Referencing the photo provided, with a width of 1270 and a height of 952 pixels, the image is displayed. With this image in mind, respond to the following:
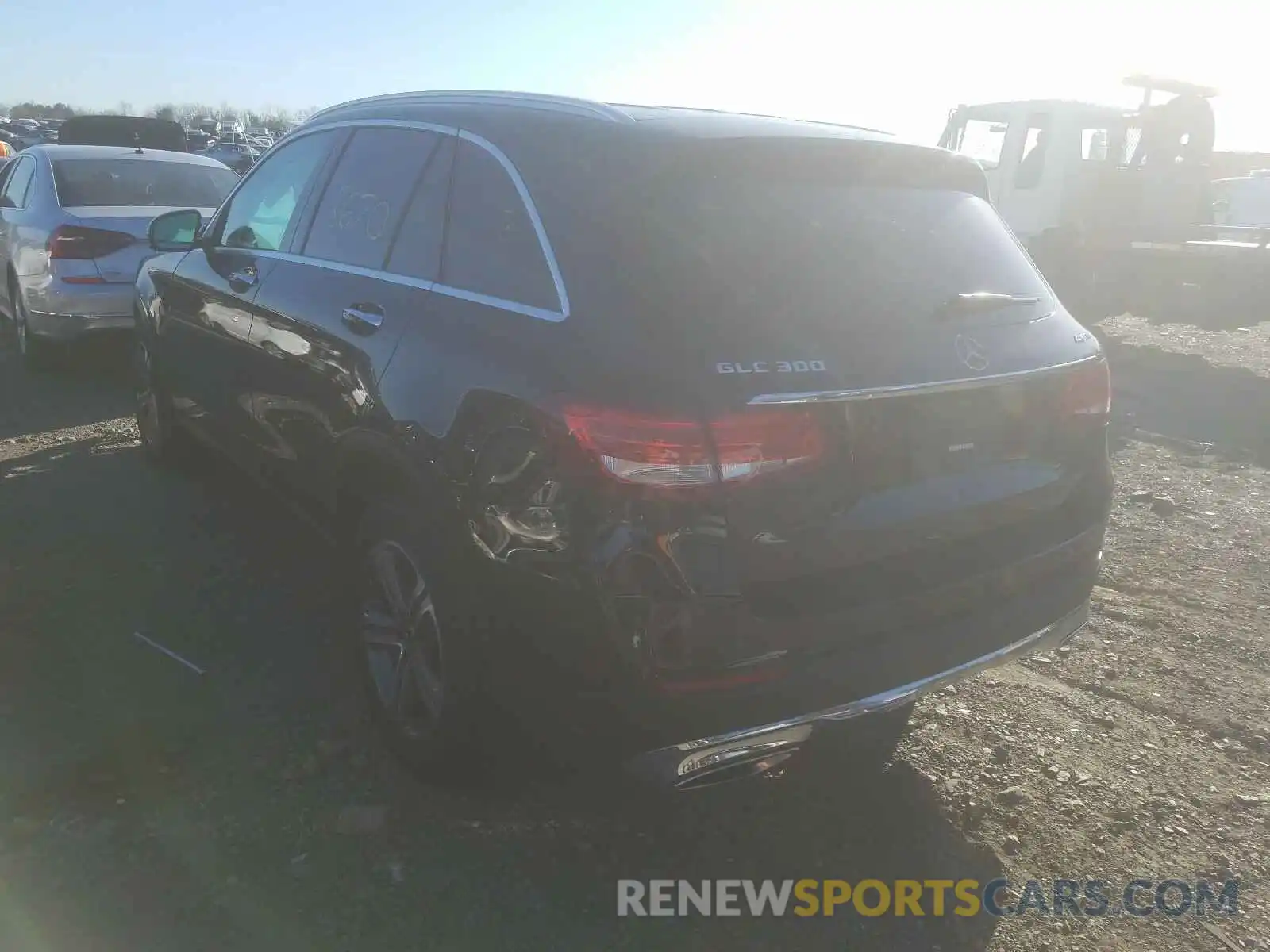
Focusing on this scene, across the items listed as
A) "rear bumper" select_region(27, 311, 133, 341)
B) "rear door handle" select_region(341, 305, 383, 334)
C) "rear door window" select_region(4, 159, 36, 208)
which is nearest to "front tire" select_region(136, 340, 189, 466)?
"rear bumper" select_region(27, 311, 133, 341)

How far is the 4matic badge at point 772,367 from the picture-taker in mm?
2238

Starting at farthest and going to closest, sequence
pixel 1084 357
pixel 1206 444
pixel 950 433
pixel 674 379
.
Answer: pixel 1206 444 → pixel 1084 357 → pixel 950 433 → pixel 674 379

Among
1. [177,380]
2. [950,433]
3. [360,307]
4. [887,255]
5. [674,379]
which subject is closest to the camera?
[674,379]

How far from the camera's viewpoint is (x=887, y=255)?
2670mm

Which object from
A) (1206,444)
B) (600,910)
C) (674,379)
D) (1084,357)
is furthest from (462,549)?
(1206,444)

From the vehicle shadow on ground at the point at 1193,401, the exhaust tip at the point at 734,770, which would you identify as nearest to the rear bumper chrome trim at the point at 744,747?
the exhaust tip at the point at 734,770

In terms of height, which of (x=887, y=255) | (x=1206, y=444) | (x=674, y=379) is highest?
(x=887, y=255)

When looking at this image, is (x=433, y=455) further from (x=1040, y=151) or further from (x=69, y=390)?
(x=1040, y=151)

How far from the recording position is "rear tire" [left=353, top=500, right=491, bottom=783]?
2.58 m

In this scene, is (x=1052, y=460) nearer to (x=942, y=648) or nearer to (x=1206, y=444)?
(x=942, y=648)

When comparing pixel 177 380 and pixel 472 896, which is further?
pixel 177 380

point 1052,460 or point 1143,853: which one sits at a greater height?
point 1052,460

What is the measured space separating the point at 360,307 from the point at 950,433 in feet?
5.70

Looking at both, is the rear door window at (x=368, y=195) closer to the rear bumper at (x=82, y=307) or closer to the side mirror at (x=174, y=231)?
the side mirror at (x=174, y=231)
